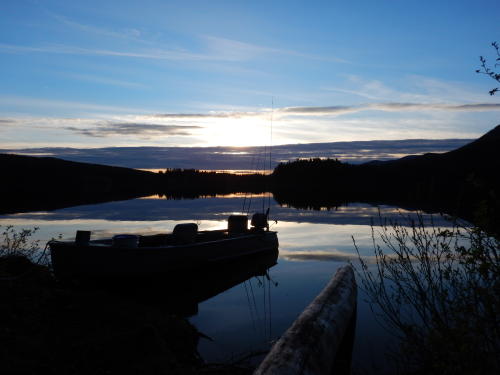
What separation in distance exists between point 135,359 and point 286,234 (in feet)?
75.3

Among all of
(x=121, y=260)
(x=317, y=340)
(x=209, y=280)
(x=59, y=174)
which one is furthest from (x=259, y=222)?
(x=59, y=174)

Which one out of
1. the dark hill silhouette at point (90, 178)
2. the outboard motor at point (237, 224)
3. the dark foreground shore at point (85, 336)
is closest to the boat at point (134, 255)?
the outboard motor at point (237, 224)

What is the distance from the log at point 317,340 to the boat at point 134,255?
7.18 m

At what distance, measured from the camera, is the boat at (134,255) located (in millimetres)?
14656

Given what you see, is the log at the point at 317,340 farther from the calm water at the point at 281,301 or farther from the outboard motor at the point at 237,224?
the outboard motor at the point at 237,224

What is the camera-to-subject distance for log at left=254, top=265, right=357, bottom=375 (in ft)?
20.1

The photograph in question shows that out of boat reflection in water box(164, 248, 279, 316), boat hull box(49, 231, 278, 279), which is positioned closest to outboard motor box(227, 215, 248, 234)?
boat reflection in water box(164, 248, 279, 316)

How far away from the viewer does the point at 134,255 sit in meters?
15.1

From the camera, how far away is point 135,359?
278 inches

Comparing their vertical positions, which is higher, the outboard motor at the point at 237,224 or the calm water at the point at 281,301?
the outboard motor at the point at 237,224

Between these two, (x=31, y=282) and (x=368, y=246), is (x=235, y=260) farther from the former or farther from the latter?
(x=31, y=282)

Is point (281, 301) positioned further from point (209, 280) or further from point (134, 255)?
point (134, 255)

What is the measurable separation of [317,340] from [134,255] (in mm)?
9317

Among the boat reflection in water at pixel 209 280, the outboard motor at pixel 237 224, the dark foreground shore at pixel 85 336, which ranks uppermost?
the outboard motor at pixel 237 224
